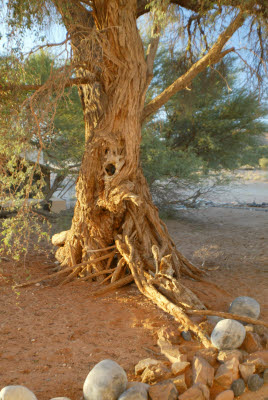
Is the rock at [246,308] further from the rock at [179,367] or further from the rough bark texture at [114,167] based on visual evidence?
the rock at [179,367]

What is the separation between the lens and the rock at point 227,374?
293cm

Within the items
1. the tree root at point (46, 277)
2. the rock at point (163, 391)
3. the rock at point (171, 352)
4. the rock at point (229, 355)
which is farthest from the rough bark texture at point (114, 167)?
the rock at point (163, 391)

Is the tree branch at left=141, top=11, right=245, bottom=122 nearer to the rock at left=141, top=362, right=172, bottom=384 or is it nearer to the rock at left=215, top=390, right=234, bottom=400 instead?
Answer: the rock at left=141, top=362, right=172, bottom=384

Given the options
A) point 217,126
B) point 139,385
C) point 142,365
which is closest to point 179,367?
point 142,365

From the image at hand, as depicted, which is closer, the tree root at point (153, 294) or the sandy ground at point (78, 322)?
the sandy ground at point (78, 322)

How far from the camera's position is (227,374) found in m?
2.92

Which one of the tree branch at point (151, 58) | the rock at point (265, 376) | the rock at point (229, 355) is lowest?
the rock at point (265, 376)

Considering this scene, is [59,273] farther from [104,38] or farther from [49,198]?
[49,198]

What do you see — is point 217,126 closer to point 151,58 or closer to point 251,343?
point 151,58

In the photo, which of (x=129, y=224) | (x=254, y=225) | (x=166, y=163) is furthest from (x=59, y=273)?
(x=254, y=225)

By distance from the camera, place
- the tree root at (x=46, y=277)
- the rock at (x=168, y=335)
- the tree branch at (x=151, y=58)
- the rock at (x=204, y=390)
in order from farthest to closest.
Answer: the tree branch at (x=151, y=58) < the tree root at (x=46, y=277) < the rock at (x=168, y=335) < the rock at (x=204, y=390)

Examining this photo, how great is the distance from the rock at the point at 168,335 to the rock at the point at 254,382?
716 mm

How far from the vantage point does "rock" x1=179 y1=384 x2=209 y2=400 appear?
2678 millimetres

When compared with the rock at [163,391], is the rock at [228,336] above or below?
above
